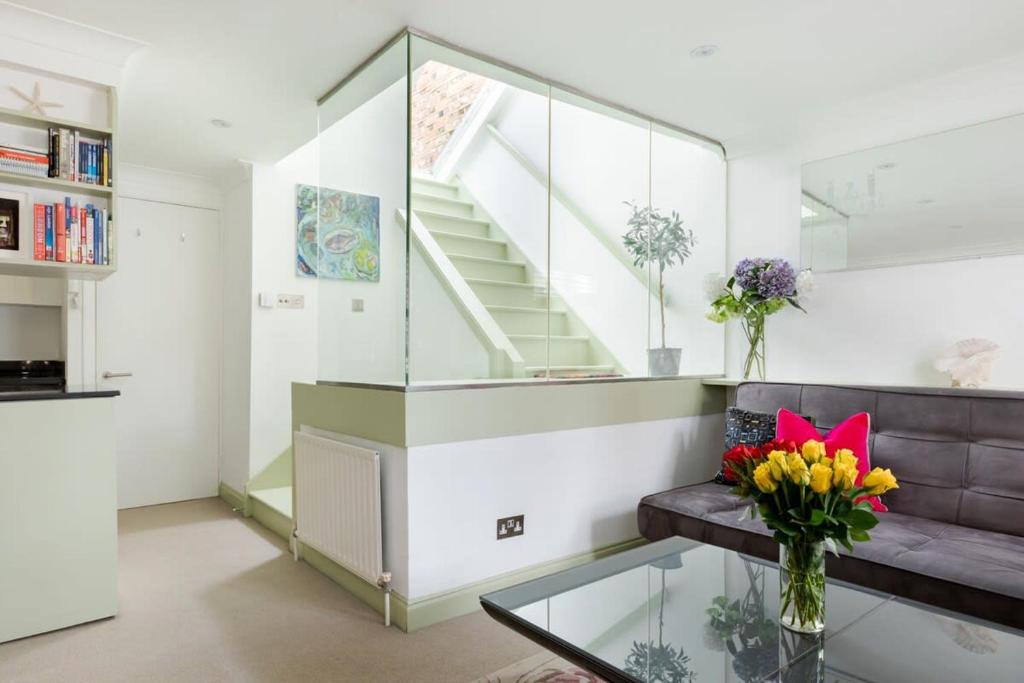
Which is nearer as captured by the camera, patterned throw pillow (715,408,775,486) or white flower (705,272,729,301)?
patterned throw pillow (715,408,775,486)

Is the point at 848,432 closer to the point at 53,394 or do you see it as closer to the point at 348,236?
the point at 348,236

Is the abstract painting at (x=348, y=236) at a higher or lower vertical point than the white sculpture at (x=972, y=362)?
higher

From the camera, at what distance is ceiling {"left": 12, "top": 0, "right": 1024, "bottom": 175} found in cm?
229

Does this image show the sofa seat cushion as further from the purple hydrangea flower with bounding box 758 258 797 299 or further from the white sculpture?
the purple hydrangea flower with bounding box 758 258 797 299

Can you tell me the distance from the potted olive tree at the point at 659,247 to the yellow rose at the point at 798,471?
6.73ft

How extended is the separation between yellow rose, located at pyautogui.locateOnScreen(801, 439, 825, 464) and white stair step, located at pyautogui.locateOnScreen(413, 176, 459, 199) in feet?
5.68

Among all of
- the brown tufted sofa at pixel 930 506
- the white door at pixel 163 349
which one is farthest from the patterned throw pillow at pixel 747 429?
the white door at pixel 163 349

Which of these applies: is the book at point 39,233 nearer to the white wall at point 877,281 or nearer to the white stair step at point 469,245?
the white stair step at point 469,245

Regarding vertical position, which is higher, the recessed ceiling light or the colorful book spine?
the recessed ceiling light

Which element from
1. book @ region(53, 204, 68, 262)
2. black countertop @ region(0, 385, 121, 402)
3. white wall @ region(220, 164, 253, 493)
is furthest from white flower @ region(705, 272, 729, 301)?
book @ region(53, 204, 68, 262)

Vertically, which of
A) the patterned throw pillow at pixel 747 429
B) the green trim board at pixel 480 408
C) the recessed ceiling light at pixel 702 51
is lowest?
the patterned throw pillow at pixel 747 429

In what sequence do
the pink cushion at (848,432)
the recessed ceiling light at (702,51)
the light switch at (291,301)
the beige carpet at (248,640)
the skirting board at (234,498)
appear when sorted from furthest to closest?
1. the light switch at (291,301)
2. the skirting board at (234,498)
3. the recessed ceiling light at (702,51)
4. the pink cushion at (848,432)
5. the beige carpet at (248,640)

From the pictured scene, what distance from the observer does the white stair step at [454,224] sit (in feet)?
8.08

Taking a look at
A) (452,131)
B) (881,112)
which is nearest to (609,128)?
(452,131)
